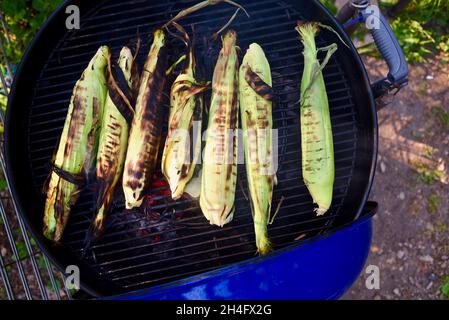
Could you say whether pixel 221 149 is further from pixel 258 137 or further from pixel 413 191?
pixel 413 191

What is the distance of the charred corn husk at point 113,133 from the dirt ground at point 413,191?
6.84 ft

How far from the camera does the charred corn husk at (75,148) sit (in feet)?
6.85

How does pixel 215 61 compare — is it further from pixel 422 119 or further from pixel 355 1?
pixel 422 119

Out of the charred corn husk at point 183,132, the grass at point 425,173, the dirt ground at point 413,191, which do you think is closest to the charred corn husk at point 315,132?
the charred corn husk at point 183,132

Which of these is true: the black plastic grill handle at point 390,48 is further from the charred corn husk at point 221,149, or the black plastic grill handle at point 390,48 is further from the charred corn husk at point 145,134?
the charred corn husk at point 145,134

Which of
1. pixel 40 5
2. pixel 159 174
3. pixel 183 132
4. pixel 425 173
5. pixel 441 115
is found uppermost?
pixel 40 5

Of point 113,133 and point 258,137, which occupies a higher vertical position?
point 113,133

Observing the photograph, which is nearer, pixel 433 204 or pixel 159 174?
pixel 159 174

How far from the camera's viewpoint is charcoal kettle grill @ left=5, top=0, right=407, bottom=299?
6.97ft

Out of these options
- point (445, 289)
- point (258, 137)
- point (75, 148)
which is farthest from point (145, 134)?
point (445, 289)

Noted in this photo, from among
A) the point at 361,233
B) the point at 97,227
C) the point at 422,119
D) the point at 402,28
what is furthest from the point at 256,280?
the point at 402,28

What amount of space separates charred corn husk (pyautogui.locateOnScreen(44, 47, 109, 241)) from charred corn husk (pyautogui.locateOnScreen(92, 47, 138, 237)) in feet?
0.22

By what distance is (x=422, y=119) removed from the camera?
326cm

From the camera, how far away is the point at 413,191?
323 cm
